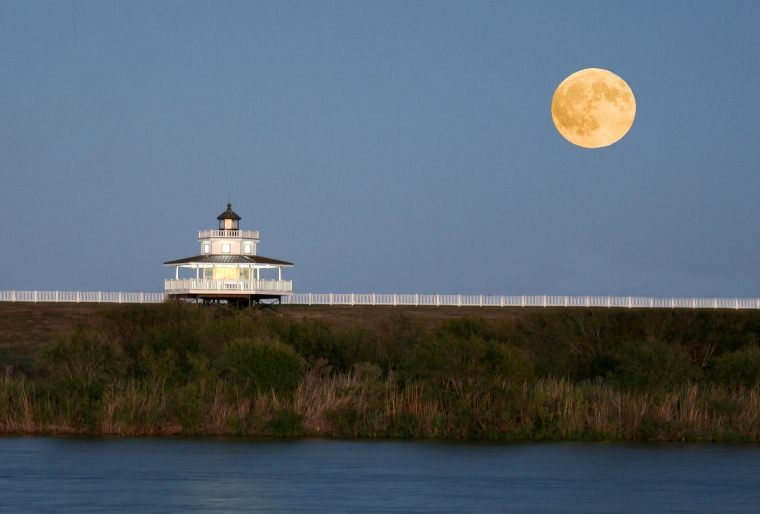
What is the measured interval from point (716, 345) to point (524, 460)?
80.4 feet

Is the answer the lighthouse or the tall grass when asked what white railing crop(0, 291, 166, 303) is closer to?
the lighthouse

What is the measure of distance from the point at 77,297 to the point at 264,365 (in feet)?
132

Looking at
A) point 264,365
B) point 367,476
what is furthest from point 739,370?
point 367,476

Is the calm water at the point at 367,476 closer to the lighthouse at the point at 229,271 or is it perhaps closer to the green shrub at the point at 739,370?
the green shrub at the point at 739,370

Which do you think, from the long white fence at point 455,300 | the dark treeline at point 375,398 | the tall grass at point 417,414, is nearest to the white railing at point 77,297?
the long white fence at point 455,300

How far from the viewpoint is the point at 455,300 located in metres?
74.1

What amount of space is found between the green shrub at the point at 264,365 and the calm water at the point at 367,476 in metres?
2.35

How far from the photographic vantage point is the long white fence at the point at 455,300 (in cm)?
7050

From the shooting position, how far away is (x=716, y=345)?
5150 centimetres

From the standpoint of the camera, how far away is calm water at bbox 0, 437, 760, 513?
23453 millimetres

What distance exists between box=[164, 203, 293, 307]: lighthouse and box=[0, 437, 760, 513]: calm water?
42.5 m

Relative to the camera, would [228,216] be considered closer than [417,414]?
No

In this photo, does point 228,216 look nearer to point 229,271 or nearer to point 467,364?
point 229,271

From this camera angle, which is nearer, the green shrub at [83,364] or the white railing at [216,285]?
the green shrub at [83,364]
